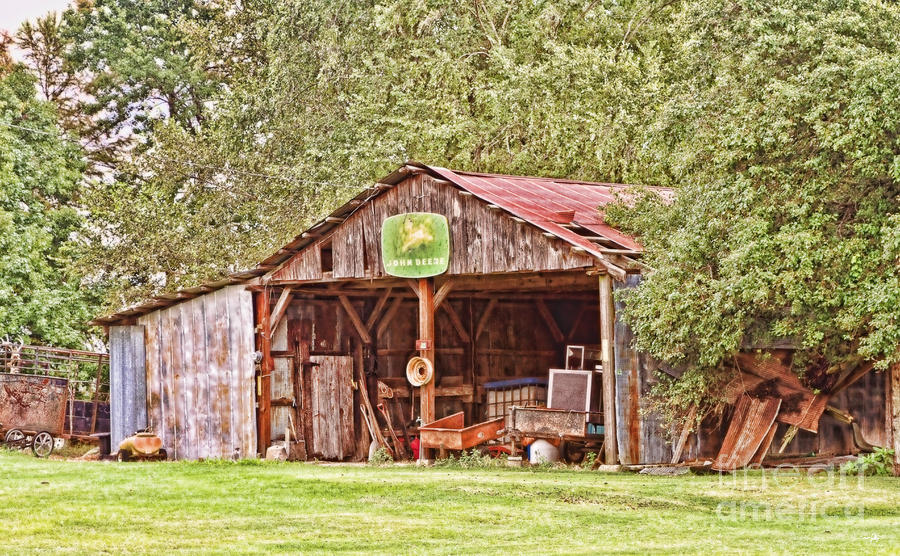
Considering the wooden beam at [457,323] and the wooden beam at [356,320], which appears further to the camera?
the wooden beam at [457,323]

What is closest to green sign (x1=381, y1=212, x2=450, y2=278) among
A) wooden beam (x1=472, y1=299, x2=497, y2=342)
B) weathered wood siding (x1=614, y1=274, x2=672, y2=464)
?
weathered wood siding (x1=614, y1=274, x2=672, y2=464)

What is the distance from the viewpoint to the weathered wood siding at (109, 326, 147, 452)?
2584 centimetres

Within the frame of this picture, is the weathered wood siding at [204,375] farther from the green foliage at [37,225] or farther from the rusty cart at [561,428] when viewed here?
the green foliage at [37,225]

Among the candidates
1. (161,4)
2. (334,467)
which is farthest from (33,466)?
(161,4)

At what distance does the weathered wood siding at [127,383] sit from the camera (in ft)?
84.8

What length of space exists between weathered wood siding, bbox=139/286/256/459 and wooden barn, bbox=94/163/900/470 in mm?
28

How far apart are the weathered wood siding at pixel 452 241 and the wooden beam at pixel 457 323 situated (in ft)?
12.6

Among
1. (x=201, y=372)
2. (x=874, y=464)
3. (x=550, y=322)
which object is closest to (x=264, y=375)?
(x=201, y=372)

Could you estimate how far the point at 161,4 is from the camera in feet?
148

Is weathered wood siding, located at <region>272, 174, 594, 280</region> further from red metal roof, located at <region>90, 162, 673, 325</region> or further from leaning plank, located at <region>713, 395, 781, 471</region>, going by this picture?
leaning plank, located at <region>713, 395, 781, 471</region>

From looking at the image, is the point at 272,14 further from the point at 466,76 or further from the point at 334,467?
the point at 334,467

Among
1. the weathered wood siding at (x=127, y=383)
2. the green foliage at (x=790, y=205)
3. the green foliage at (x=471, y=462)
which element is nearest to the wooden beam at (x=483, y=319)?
the green foliage at (x=471, y=462)

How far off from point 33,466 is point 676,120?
11115mm

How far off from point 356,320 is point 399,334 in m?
1.50
